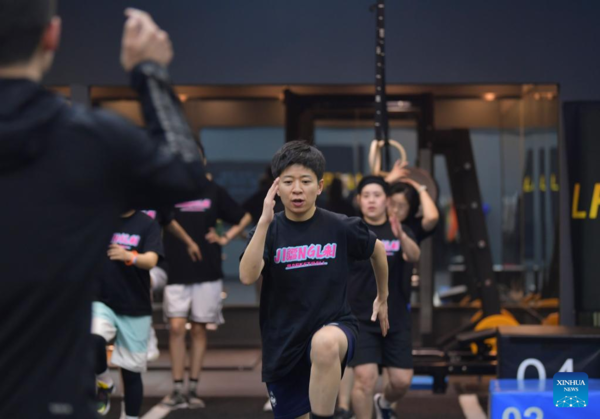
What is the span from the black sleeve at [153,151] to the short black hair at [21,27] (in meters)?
0.20

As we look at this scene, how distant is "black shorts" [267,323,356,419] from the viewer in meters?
4.20

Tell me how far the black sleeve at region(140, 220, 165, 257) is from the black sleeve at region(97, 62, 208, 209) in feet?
11.5

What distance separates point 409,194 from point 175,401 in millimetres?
2374

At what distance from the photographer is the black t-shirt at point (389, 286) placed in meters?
5.65

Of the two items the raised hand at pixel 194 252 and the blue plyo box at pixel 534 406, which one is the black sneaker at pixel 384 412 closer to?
the blue plyo box at pixel 534 406

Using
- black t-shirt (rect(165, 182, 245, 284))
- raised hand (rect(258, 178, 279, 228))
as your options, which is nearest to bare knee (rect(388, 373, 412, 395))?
black t-shirt (rect(165, 182, 245, 284))

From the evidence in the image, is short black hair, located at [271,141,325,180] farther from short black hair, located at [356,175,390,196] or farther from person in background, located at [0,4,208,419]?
person in background, located at [0,4,208,419]

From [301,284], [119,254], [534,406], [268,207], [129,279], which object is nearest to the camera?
[268,207]

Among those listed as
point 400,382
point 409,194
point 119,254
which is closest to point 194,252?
point 119,254

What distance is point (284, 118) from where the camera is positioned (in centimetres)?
951

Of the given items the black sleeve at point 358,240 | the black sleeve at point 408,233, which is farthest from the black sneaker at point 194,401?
the black sleeve at point 358,240

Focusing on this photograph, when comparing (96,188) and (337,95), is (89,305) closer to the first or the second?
(96,188)

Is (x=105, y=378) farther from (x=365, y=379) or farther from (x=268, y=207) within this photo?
(x=268, y=207)

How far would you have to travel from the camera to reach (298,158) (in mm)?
4234
